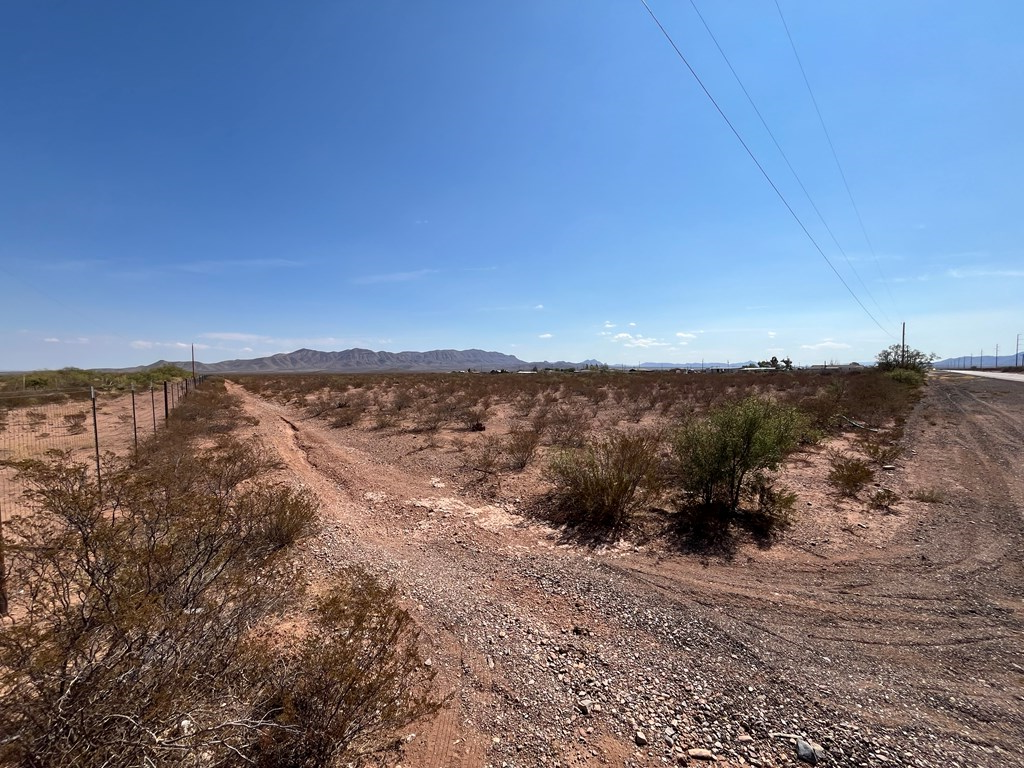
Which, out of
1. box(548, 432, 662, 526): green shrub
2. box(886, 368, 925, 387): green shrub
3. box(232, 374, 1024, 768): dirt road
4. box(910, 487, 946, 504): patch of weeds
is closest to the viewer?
box(232, 374, 1024, 768): dirt road

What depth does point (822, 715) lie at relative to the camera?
3.22m

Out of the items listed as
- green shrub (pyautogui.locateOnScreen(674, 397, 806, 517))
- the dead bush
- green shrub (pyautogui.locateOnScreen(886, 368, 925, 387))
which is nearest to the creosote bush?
the dead bush

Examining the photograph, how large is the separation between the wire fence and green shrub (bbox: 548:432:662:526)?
26.6 feet

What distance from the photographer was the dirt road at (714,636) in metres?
3.04

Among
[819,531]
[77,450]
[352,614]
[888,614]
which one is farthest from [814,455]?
[77,450]

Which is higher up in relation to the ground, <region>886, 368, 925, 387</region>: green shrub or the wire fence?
<region>886, 368, 925, 387</region>: green shrub

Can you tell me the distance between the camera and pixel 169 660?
7.77 feet

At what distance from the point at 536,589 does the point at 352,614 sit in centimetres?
267

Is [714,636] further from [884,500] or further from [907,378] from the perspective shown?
[907,378]

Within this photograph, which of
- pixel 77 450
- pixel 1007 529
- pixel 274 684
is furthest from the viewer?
pixel 77 450

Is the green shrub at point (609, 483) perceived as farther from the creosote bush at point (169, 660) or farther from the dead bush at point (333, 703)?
the dead bush at point (333, 703)

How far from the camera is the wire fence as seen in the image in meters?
8.84

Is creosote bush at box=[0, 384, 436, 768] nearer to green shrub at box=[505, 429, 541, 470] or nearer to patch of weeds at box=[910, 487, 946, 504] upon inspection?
green shrub at box=[505, 429, 541, 470]

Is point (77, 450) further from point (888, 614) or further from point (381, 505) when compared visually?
point (888, 614)
